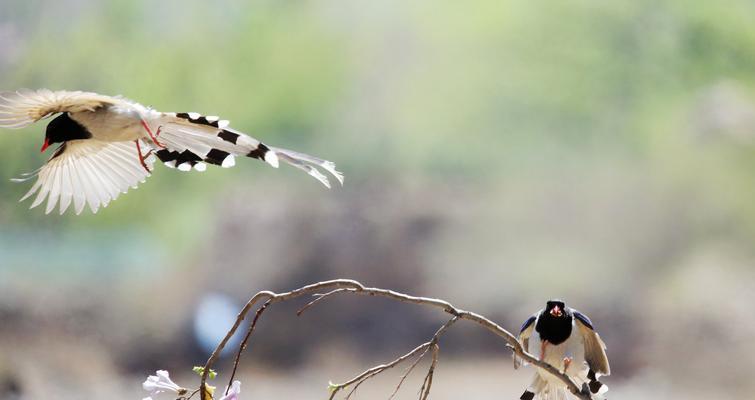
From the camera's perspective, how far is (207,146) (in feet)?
2.31

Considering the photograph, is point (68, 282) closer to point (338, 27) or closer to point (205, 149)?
point (338, 27)

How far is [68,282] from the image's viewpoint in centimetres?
150

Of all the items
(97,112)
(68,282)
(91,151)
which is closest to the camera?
(97,112)

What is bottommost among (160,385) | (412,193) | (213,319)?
(160,385)

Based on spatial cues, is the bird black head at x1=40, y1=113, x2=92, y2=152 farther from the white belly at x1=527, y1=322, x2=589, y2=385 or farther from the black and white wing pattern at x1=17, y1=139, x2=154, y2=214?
the white belly at x1=527, y1=322, x2=589, y2=385

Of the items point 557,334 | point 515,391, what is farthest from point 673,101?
point 557,334

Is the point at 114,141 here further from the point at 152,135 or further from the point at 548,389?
the point at 548,389

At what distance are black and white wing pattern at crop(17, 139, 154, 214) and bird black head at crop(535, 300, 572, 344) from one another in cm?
39

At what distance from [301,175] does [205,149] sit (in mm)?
845

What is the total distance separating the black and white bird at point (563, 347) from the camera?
82 centimetres

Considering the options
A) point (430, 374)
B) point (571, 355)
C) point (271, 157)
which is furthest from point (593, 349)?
point (271, 157)

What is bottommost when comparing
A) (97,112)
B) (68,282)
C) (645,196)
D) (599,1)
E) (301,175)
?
(97,112)

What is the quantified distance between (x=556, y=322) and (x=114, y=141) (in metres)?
0.43

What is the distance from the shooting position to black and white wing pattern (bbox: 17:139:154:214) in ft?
2.50
